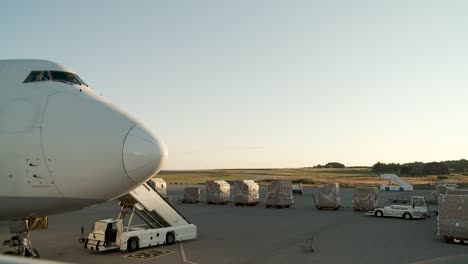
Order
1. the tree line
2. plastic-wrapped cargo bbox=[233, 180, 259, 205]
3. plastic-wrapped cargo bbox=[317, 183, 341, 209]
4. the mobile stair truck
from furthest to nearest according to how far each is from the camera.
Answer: the tree line, plastic-wrapped cargo bbox=[233, 180, 259, 205], plastic-wrapped cargo bbox=[317, 183, 341, 209], the mobile stair truck

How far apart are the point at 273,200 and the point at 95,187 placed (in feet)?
114

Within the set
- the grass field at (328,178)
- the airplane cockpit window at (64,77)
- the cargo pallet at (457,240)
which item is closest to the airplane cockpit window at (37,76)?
the airplane cockpit window at (64,77)

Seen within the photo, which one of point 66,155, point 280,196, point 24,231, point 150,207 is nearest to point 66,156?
point 66,155

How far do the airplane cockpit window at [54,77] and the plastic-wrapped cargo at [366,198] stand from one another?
32531 millimetres

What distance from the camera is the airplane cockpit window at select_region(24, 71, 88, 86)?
11.9 m

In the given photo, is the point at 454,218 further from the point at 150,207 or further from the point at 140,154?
the point at 140,154

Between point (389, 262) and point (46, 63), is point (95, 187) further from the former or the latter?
point (389, 262)

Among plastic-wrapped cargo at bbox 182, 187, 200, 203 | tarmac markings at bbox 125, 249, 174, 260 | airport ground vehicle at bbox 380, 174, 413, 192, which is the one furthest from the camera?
airport ground vehicle at bbox 380, 174, 413, 192

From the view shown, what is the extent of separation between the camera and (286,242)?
22953mm

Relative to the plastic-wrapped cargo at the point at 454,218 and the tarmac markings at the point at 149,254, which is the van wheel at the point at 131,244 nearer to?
the tarmac markings at the point at 149,254

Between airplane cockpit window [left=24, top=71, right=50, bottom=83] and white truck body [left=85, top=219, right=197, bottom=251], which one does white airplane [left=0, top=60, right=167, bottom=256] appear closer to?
airplane cockpit window [left=24, top=71, right=50, bottom=83]

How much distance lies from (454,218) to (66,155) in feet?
70.6

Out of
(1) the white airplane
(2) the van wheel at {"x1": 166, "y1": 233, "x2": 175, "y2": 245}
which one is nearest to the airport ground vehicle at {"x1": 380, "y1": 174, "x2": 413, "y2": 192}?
(2) the van wheel at {"x1": 166, "y1": 233, "x2": 175, "y2": 245}

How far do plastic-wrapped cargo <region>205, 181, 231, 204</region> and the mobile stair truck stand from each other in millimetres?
24464
